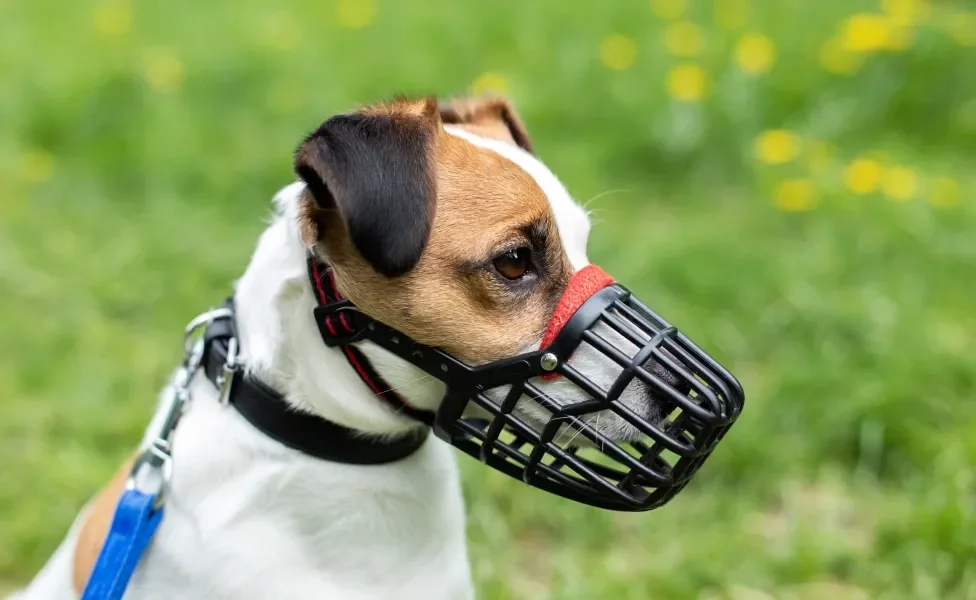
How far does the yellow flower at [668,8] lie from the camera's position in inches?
263

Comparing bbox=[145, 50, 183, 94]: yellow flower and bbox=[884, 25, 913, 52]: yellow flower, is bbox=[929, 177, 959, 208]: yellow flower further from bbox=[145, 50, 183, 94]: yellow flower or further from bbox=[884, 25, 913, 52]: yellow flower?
bbox=[145, 50, 183, 94]: yellow flower

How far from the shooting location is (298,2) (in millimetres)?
7418

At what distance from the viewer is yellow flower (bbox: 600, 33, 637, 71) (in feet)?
19.5

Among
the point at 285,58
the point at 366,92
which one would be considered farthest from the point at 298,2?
the point at 366,92

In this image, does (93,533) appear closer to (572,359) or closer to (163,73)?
(572,359)

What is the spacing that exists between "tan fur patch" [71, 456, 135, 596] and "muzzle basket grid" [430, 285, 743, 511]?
30.6 inches

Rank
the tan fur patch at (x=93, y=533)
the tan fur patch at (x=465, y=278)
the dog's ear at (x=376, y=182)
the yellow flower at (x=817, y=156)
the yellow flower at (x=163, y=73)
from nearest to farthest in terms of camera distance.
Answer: the dog's ear at (x=376, y=182) → the tan fur patch at (x=465, y=278) → the tan fur patch at (x=93, y=533) → the yellow flower at (x=817, y=156) → the yellow flower at (x=163, y=73)

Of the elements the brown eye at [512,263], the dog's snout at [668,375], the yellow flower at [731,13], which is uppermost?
the brown eye at [512,263]

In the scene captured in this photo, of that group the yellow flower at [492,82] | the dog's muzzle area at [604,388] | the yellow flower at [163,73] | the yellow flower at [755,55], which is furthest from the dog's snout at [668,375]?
the yellow flower at [163,73]

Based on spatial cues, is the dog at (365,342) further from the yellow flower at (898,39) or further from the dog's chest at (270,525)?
the yellow flower at (898,39)

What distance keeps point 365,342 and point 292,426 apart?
231mm

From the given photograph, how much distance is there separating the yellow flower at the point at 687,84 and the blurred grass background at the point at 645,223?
0.09ft

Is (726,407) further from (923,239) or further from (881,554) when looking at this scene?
(923,239)

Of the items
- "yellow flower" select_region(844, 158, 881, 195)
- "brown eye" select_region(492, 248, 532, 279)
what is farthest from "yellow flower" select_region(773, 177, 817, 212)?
"brown eye" select_region(492, 248, 532, 279)
